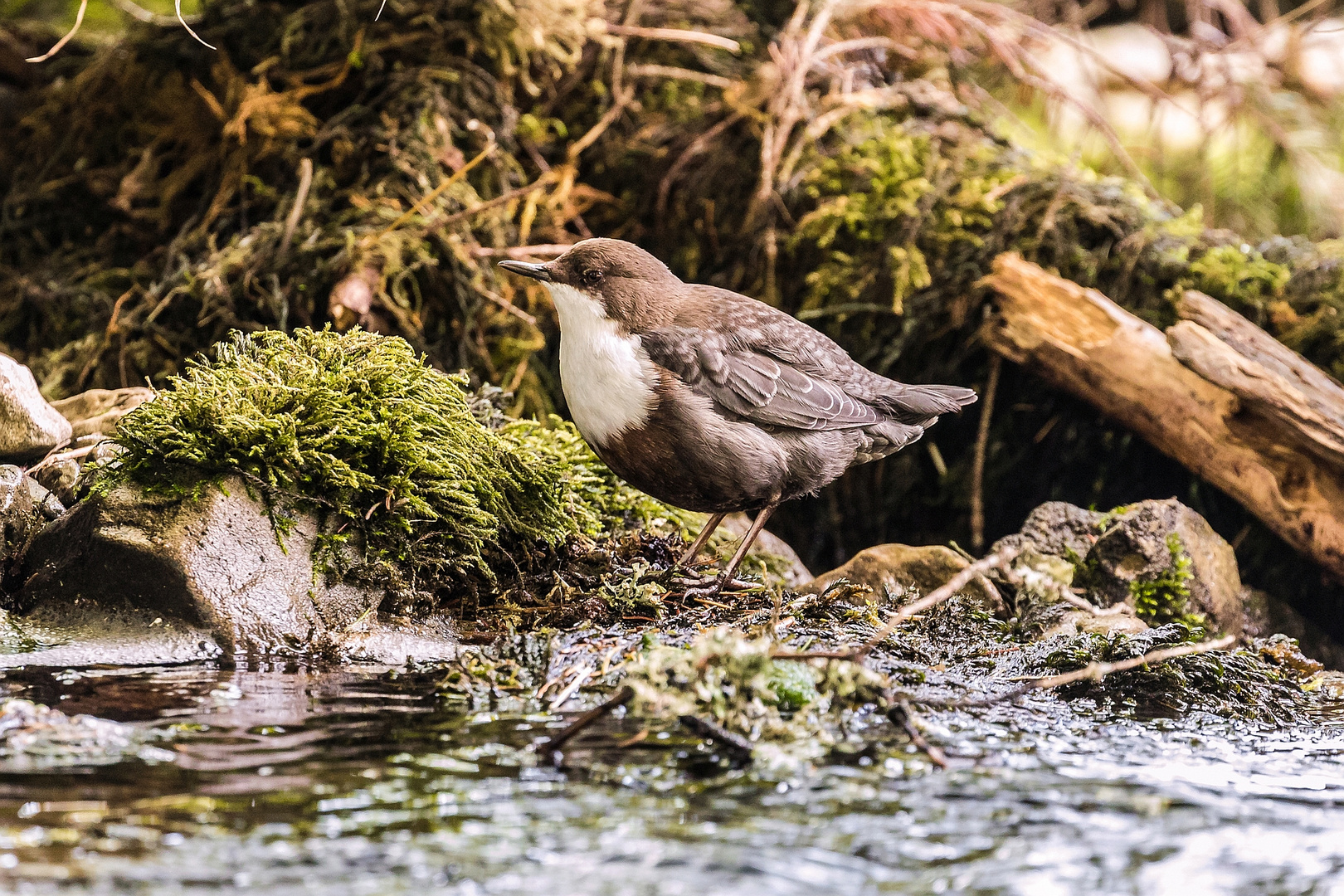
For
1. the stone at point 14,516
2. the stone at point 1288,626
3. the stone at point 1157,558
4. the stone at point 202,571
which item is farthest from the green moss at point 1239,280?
the stone at point 14,516

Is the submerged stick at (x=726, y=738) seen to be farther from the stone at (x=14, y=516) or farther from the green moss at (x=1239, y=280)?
the green moss at (x=1239, y=280)

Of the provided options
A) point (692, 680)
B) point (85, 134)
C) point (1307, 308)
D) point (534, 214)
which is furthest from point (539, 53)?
point (692, 680)

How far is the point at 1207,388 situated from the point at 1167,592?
1084 millimetres

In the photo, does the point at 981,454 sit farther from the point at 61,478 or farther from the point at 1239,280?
the point at 61,478

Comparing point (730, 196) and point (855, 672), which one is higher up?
point (730, 196)

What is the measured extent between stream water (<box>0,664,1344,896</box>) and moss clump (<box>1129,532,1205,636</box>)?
147 cm

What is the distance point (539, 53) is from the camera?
21.5ft

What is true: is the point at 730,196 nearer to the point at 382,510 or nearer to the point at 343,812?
the point at 382,510

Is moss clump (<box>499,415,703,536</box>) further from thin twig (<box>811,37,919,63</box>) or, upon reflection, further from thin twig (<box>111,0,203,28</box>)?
thin twig (<box>111,0,203,28</box>)

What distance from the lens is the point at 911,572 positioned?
4219 millimetres

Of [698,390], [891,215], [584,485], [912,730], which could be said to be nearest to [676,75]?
[891,215]

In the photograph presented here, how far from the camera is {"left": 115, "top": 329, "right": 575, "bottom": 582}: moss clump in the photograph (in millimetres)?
3348

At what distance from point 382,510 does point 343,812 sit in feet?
5.28

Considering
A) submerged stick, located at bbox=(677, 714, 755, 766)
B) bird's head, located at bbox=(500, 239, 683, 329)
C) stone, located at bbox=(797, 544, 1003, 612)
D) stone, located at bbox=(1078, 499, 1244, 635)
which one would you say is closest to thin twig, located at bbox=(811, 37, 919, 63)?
bird's head, located at bbox=(500, 239, 683, 329)
